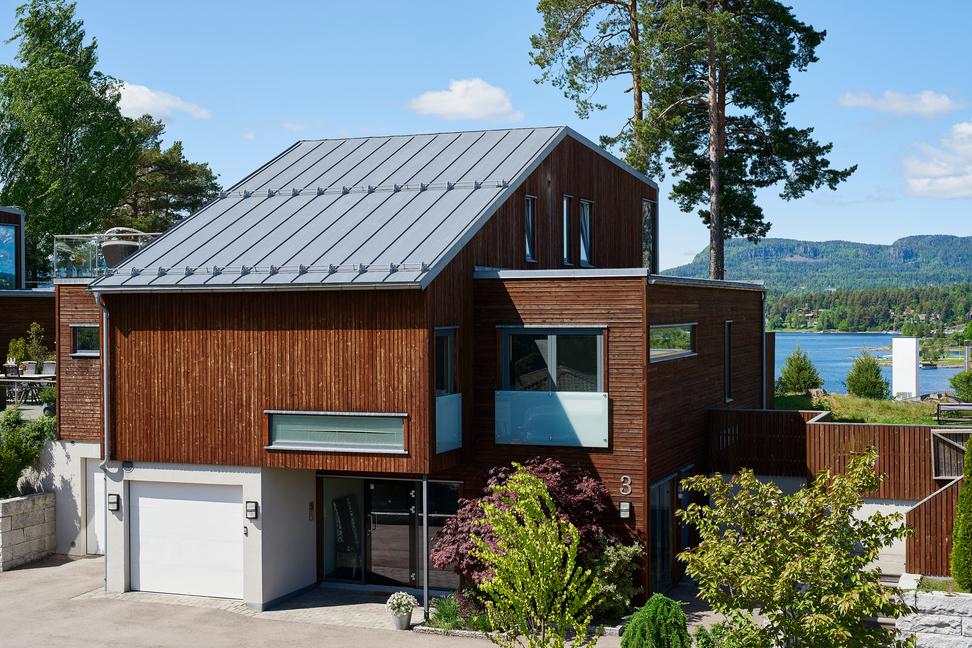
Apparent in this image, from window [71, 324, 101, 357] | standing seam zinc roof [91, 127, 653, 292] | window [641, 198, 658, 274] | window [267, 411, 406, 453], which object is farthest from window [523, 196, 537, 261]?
window [71, 324, 101, 357]

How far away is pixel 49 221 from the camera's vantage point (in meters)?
47.3

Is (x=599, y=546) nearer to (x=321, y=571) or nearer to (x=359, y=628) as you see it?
(x=359, y=628)

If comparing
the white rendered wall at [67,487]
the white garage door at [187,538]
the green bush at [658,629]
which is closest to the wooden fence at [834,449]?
the green bush at [658,629]

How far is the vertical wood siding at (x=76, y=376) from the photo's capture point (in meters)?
22.4

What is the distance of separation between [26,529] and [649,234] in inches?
686

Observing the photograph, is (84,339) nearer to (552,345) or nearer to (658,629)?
(552,345)

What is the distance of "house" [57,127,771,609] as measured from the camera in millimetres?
17906

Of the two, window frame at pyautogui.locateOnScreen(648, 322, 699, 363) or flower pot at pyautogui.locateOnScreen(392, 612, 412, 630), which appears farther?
window frame at pyautogui.locateOnScreen(648, 322, 699, 363)

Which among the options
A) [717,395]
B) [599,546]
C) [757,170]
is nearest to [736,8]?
[757,170]

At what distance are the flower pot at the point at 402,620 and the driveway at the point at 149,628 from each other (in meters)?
0.18

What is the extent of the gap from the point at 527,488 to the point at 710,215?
23948 mm

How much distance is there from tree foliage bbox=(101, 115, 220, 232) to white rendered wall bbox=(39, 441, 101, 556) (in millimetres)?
30142

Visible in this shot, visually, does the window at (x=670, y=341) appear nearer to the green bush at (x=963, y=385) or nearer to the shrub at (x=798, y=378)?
the green bush at (x=963, y=385)

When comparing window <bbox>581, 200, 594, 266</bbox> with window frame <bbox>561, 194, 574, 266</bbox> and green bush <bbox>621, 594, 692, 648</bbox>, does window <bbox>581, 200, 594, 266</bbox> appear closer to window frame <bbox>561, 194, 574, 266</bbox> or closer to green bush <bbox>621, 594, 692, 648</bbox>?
window frame <bbox>561, 194, 574, 266</bbox>
